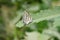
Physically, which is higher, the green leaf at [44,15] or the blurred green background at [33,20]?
the blurred green background at [33,20]

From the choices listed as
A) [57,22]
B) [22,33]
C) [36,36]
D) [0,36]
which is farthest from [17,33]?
[57,22]

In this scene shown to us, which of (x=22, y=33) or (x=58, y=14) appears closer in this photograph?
(x=58, y=14)

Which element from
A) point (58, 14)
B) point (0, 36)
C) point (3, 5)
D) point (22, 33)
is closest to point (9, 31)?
point (0, 36)

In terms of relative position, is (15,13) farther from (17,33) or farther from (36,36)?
(36,36)

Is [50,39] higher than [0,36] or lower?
lower

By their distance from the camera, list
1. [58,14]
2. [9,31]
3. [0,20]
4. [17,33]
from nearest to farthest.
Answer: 1. [58,14]
2. [17,33]
3. [9,31]
4. [0,20]

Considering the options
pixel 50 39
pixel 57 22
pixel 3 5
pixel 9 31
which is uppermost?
pixel 3 5

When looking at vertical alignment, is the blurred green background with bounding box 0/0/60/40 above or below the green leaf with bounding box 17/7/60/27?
above

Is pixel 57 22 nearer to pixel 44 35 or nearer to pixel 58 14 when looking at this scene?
pixel 58 14

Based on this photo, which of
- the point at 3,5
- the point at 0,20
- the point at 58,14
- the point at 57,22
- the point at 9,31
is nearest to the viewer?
the point at 57,22
